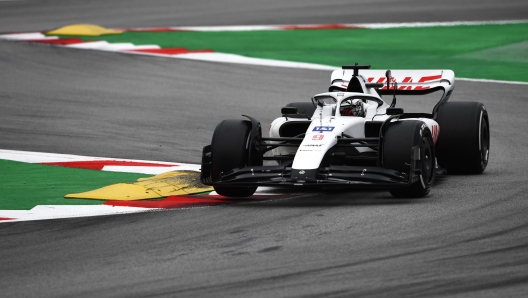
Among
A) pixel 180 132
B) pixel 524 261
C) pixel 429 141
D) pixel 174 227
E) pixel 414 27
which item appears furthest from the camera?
pixel 414 27

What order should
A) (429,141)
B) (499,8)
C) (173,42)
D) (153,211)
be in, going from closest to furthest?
(153,211) < (429,141) < (173,42) < (499,8)

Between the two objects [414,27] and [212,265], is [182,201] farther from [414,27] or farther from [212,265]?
[414,27]

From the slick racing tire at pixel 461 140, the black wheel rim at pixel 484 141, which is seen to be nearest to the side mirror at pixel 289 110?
the slick racing tire at pixel 461 140

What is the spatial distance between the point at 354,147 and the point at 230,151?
4.30 ft

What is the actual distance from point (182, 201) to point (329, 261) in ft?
10.5

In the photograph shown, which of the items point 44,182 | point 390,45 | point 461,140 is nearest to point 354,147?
point 461,140

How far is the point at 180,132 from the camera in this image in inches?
617

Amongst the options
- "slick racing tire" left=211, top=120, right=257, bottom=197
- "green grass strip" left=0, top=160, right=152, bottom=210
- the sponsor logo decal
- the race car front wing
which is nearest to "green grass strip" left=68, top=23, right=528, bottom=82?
"green grass strip" left=0, top=160, right=152, bottom=210

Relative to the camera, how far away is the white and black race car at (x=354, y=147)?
10.1 m

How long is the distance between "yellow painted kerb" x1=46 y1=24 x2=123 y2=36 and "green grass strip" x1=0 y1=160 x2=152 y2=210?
547 inches

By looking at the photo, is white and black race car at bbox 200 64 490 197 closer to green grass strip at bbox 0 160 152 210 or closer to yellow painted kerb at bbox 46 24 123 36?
green grass strip at bbox 0 160 152 210

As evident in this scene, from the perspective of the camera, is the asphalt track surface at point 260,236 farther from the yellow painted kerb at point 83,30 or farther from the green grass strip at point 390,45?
the yellow painted kerb at point 83,30

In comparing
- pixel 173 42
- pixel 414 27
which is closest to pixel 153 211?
pixel 173 42

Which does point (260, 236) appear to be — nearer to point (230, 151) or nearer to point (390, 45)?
point (230, 151)
